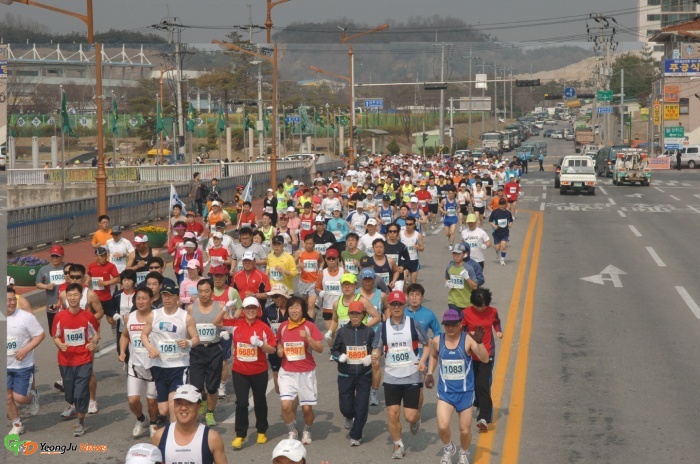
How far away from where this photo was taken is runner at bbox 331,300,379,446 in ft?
34.3

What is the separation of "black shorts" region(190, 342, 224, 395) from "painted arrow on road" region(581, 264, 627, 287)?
12.8 m

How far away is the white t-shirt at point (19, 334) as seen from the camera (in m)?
10.7

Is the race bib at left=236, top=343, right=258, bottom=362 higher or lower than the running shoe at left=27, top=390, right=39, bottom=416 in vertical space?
higher

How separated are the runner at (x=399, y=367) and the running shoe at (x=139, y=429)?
247 cm

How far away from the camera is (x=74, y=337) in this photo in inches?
436

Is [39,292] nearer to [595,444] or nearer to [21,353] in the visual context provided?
[21,353]

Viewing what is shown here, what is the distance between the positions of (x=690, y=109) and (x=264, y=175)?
227ft

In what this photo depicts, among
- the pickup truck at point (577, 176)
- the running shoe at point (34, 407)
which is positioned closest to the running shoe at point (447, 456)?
the running shoe at point (34, 407)

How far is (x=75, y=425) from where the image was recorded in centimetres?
1106

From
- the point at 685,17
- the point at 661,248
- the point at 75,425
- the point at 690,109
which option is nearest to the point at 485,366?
the point at 75,425

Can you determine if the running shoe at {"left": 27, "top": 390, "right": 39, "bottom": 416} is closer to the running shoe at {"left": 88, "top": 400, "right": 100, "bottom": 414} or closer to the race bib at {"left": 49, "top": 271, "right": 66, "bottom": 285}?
the running shoe at {"left": 88, "top": 400, "right": 100, "bottom": 414}

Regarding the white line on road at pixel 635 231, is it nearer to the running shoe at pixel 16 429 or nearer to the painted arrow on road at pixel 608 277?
the painted arrow on road at pixel 608 277

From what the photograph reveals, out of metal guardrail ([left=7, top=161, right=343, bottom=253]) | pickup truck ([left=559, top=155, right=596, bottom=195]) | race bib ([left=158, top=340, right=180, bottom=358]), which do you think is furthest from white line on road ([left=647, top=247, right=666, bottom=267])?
pickup truck ([left=559, top=155, right=596, bottom=195])

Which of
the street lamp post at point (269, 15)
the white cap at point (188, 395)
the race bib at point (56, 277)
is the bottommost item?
the race bib at point (56, 277)
